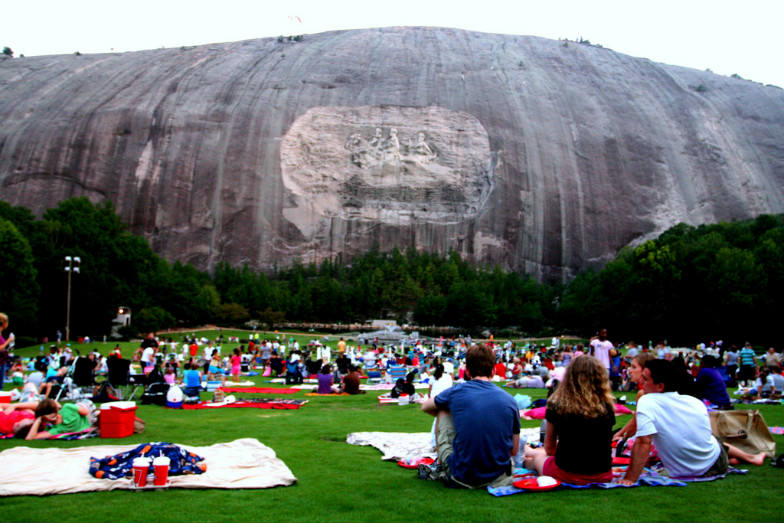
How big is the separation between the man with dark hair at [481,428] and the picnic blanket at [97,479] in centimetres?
165

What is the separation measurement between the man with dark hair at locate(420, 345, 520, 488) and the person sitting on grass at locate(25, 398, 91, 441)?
5737 mm

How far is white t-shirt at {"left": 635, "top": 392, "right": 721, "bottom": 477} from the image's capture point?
18.8ft

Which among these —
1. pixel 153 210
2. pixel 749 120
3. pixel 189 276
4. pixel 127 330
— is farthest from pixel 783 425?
pixel 749 120

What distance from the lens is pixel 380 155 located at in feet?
244

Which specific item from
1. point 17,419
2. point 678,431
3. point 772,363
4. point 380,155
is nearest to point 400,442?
point 678,431

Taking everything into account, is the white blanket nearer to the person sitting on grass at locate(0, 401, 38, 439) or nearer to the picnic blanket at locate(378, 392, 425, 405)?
the person sitting on grass at locate(0, 401, 38, 439)

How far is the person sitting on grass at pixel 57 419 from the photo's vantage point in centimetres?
869

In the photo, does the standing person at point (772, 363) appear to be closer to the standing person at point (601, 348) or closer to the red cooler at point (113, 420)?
the standing person at point (601, 348)

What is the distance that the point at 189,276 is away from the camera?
5809cm

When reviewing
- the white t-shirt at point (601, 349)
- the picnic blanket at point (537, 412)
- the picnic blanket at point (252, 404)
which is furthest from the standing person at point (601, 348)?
the picnic blanket at point (252, 404)

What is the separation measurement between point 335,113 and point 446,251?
66.1 ft

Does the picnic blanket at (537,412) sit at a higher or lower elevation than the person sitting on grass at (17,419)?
higher

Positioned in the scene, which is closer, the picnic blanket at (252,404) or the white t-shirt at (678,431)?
the white t-shirt at (678,431)

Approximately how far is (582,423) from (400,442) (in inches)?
138
